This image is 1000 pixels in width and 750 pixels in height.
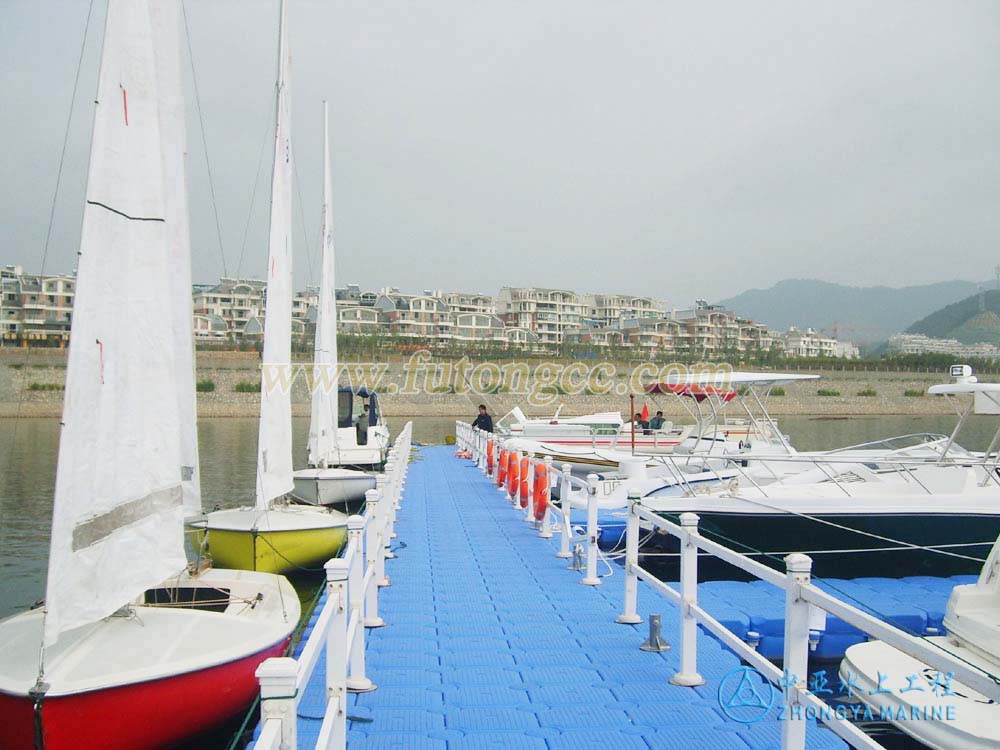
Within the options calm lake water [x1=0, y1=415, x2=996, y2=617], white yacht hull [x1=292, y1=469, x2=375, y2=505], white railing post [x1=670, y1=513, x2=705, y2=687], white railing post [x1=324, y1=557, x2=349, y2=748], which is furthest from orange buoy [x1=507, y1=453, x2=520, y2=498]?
white railing post [x1=324, y1=557, x2=349, y2=748]

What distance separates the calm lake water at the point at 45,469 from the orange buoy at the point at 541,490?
827cm

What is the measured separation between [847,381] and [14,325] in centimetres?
9936

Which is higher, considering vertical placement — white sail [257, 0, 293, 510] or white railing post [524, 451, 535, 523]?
white sail [257, 0, 293, 510]

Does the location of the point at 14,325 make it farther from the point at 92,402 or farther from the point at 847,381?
the point at 92,402

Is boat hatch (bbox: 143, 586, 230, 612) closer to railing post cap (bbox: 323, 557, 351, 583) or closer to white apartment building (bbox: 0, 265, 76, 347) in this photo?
railing post cap (bbox: 323, 557, 351, 583)

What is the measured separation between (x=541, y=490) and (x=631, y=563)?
5312 millimetres

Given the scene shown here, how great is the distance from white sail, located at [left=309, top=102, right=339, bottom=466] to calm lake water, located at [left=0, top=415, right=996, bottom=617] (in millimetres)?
3671

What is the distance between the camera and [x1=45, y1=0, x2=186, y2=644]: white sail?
19.1 feet

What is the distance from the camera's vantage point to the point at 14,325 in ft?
333

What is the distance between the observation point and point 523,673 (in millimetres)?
6164

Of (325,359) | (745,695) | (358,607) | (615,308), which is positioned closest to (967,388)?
(745,695)

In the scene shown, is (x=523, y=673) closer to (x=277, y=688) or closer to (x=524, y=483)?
(x=277, y=688)

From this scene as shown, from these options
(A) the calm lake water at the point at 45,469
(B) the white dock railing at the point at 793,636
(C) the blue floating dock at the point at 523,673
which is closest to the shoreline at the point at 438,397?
(A) the calm lake water at the point at 45,469

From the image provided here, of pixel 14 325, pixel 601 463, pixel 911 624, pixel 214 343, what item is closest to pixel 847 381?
pixel 214 343
